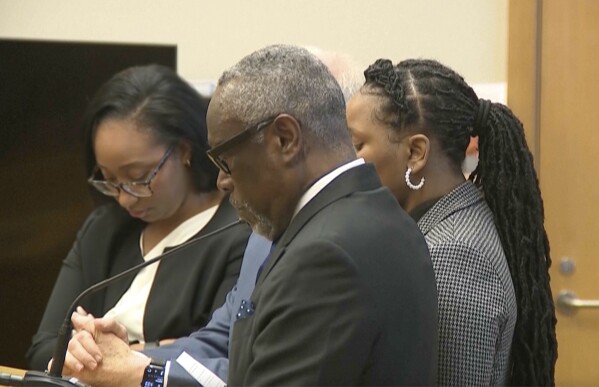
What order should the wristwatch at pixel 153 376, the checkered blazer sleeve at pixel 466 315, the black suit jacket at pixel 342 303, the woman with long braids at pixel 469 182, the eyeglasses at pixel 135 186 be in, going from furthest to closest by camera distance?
the eyeglasses at pixel 135 186 < the wristwatch at pixel 153 376 < the woman with long braids at pixel 469 182 < the checkered blazer sleeve at pixel 466 315 < the black suit jacket at pixel 342 303

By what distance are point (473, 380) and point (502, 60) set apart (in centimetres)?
166

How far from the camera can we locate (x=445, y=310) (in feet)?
5.03

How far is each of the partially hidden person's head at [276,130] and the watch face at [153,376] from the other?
0.55 m

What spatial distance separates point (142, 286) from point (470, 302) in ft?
3.64

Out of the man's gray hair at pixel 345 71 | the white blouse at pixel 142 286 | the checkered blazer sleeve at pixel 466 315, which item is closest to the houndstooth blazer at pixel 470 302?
the checkered blazer sleeve at pixel 466 315

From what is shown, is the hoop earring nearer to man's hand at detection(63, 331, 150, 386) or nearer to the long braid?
the long braid

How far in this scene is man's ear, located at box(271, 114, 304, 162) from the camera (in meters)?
1.37

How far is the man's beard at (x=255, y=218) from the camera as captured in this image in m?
1.43

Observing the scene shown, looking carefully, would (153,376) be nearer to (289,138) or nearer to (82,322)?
(82,322)

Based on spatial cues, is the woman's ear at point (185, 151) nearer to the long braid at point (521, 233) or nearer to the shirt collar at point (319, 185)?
the long braid at point (521, 233)

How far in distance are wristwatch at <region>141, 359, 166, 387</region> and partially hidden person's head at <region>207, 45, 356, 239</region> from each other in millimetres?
553

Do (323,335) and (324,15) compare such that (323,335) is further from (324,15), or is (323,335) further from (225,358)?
(324,15)

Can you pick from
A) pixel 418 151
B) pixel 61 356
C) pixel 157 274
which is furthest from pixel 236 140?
pixel 157 274

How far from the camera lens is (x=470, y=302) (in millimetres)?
1529
